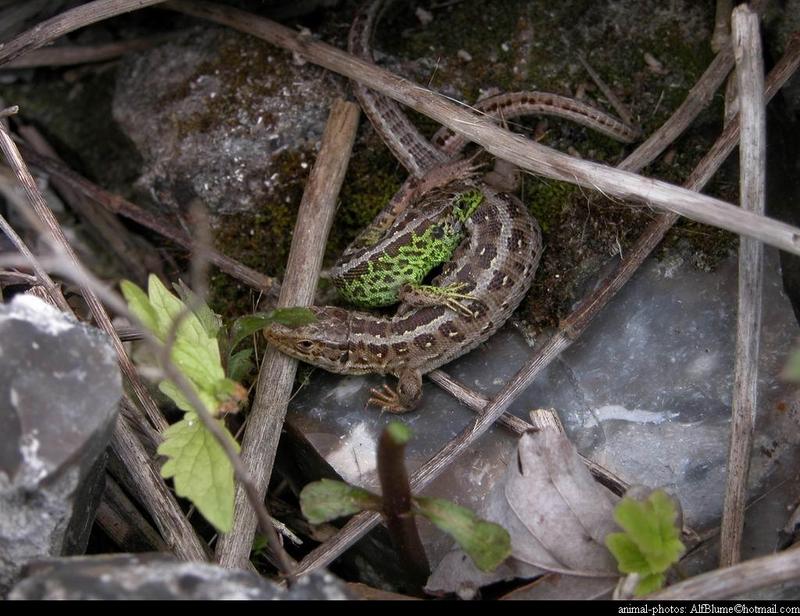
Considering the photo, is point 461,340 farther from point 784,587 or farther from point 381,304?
point 784,587

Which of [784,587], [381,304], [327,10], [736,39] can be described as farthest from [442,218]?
[784,587]

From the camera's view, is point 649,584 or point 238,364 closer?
point 649,584

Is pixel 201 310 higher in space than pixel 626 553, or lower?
higher

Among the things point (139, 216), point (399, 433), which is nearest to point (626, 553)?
point (399, 433)

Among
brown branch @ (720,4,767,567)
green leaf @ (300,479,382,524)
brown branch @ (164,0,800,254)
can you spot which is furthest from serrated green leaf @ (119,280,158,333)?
brown branch @ (720,4,767,567)

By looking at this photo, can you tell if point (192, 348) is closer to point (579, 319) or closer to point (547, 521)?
point (547, 521)

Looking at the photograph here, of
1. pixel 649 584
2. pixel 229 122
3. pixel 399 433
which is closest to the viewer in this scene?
pixel 399 433
